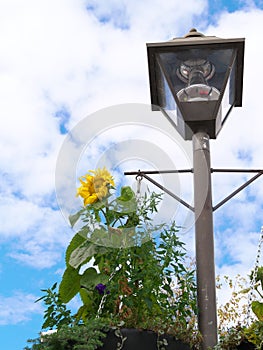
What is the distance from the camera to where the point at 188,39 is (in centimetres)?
328

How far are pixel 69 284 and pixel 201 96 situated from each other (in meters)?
1.15

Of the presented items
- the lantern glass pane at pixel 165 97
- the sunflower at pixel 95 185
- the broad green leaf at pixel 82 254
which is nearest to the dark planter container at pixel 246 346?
the broad green leaf at pixel 82 254

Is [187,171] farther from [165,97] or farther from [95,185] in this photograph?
[95,185]

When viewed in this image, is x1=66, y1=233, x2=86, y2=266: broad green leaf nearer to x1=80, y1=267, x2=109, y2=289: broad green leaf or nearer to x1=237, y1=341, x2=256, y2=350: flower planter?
x1=80, y1=267, x2=109, y2=289: broad green leaf

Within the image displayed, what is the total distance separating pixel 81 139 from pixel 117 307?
0.80 metres

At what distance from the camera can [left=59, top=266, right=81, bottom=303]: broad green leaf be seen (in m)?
3.29

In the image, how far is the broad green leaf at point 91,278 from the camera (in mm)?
3125

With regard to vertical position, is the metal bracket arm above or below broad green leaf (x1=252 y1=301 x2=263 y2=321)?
above

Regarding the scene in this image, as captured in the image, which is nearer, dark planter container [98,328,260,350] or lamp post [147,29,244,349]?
dark planter container [98,328,260,350]

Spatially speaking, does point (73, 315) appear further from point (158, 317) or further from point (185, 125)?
point (185, 125)

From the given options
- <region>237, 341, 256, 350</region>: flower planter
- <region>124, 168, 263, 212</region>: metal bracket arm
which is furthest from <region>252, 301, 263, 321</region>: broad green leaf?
<region>124, 168, 263, 212</region>: metal bracket arm

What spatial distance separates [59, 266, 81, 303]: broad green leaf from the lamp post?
61cm

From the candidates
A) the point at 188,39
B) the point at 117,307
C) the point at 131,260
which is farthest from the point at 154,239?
the point at 188,39

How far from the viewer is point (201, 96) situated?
3.34m
